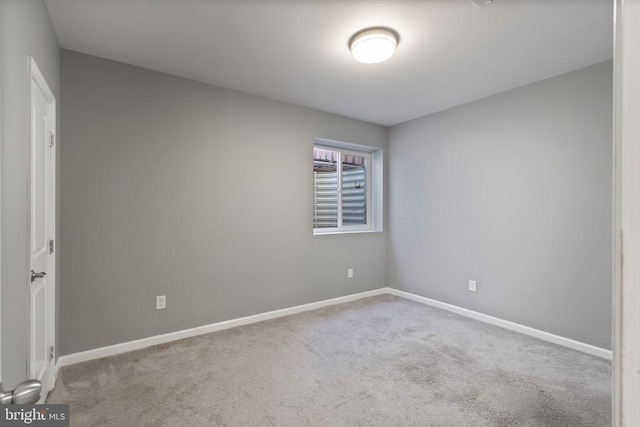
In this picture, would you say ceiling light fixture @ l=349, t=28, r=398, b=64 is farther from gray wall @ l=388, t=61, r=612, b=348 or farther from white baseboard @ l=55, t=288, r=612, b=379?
white baseboard @ l=55, t=288, r=612, b=379

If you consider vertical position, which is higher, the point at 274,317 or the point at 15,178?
the point at 15,178

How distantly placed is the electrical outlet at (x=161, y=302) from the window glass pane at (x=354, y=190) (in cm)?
251

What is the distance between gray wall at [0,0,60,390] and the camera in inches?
48.5

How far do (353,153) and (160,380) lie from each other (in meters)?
3.51

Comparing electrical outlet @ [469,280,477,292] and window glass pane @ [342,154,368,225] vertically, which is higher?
window glass pane @ [342,154,368,225]

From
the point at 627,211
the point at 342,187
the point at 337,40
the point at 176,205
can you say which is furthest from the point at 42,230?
the point at 342,187

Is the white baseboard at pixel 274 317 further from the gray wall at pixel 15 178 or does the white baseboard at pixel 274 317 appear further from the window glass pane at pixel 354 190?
the gray wall at pixel 15 178

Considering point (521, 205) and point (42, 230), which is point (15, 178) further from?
point (521, 205)

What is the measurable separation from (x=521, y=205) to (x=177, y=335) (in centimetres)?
356

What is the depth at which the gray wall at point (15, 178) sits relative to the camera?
4.04 feet

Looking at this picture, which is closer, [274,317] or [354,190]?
[274,317]

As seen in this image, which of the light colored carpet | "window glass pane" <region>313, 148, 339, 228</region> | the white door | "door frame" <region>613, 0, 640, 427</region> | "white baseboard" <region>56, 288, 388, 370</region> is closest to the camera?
"door frame" <region>613, 0, 640, 427</region>

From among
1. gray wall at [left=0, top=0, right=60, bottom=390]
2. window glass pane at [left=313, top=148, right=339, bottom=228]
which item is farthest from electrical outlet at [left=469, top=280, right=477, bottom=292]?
gray wall at [left=0, top=0, right=60, bottom=390]

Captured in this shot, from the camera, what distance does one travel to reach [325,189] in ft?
14.4
